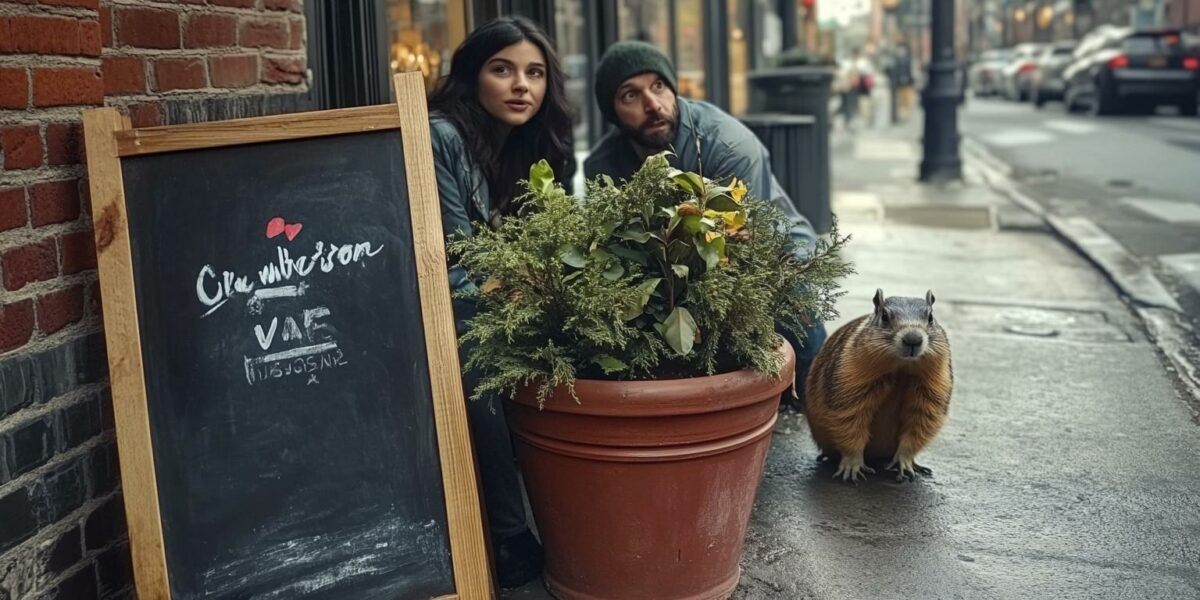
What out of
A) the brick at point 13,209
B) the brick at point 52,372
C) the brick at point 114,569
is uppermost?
the brick at point 13,209

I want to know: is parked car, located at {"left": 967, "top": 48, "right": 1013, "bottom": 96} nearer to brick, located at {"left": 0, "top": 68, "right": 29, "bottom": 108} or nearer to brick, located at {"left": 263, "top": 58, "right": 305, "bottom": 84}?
brick, located at {"left": 263, "top": 58, "right": 305, "bottom": 84}

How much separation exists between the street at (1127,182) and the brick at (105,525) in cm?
457

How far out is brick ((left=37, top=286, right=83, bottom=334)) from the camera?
2.44 m

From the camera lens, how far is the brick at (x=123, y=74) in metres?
2.77

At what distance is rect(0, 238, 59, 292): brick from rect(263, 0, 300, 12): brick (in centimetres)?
130

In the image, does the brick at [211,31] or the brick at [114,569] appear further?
the brick at [211,31]

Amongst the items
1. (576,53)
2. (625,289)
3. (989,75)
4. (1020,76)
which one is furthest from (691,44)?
(989,75)

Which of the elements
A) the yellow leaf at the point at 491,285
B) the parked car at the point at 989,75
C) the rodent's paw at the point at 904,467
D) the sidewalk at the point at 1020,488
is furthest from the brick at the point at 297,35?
the parked car at the point at 989,75

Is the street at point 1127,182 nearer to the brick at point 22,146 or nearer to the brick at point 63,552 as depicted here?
the brick at point 63,552

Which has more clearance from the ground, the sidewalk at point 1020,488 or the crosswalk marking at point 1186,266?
the crosswalk marking at point 1186,266

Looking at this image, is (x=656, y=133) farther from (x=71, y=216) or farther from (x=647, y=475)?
(x=71, y=216)

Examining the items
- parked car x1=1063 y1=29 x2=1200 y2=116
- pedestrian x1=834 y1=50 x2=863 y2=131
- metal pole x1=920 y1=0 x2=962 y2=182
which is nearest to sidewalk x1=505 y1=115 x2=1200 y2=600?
metal pole x1=920 y1=0 x2=962 y2=182

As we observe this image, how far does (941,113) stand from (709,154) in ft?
31.7

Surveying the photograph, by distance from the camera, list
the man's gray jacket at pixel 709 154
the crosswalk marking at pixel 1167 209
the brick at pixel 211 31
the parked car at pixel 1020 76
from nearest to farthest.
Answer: the brick at pixel 211 31 < the man's gray jacket at pixel 709 154 < the crosswalk marking at pixel 1167 209 < the parked car at pixel 1020 76
